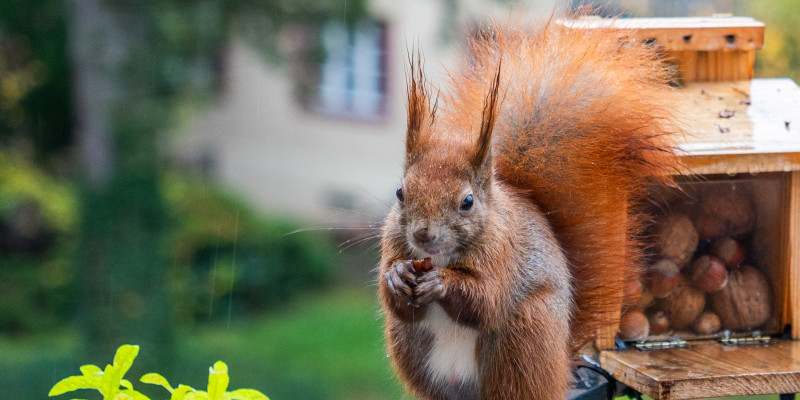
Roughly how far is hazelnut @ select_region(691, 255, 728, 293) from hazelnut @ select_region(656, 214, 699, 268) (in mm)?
Result: 36

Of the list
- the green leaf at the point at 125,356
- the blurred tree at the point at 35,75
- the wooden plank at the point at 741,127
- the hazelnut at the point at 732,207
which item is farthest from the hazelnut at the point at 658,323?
the blurred tree at the point at 35,75

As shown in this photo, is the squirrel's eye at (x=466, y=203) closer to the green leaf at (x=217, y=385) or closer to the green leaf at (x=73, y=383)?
A: the green leaf at (x=217, y=385)

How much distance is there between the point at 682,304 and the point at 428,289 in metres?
0.77

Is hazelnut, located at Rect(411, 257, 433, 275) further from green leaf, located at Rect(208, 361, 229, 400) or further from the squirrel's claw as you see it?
green leaf, located at Rect(208, 361, 229, 400)

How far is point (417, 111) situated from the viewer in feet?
3.78

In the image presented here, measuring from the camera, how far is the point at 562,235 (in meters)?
Result: 1.37

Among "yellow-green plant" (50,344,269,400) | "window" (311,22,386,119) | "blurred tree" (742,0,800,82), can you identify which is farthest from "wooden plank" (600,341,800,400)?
"window" (311,22,386,119)

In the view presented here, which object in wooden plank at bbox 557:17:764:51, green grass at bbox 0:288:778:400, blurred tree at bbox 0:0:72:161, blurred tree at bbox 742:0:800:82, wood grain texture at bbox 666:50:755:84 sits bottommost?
green grass at bbox 0:288:778:400

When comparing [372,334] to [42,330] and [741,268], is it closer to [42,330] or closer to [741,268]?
[42,330]

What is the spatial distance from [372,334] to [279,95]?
2114mm

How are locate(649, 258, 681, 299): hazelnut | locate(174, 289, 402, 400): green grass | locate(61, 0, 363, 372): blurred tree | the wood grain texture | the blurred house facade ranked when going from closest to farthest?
1. locate(649, 258, 681, 299): hazelnut
2. the wood grain texture
3. locate(61, 0, 363, 372): blurred tree
4. locate(174, 289, 402, 400): green grass
5. the blurred house facade

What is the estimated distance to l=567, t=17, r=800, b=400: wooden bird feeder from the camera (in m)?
1.53

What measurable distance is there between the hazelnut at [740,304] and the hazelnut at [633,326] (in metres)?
0.17

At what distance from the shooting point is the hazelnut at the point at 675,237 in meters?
1.62
